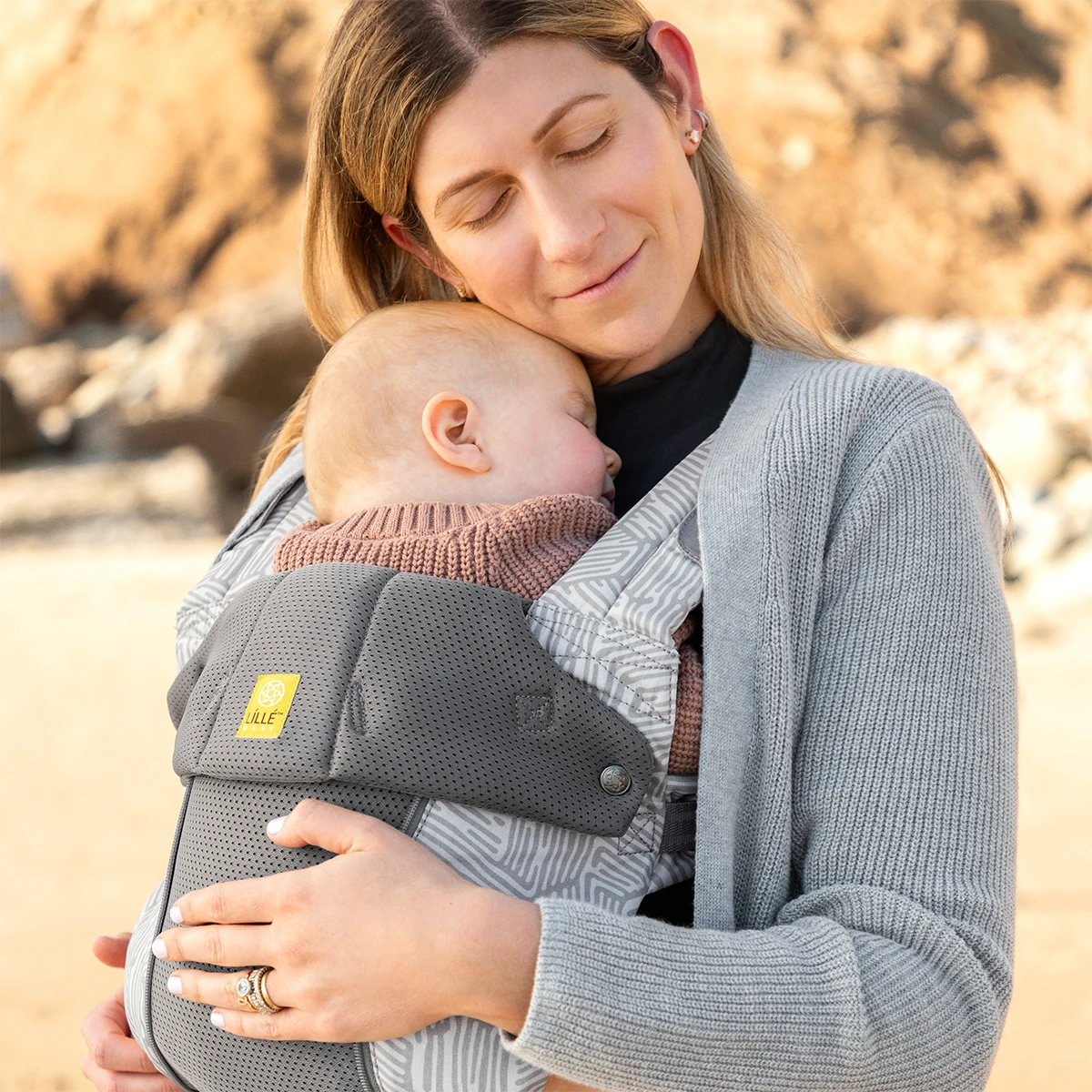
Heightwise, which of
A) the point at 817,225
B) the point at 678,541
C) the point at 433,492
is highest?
the point at 433,492

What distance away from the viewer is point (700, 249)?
158 cm

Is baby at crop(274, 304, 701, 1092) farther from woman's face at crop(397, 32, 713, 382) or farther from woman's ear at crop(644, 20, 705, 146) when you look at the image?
woman's ear at crop(644, 20, 705, 146)

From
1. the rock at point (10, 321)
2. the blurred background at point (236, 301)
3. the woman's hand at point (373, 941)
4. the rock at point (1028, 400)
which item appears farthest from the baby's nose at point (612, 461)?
the rock at point (10, 321)

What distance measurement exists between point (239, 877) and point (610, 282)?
0.77m

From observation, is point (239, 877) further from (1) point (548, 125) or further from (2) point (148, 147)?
(2) point (148, 147)

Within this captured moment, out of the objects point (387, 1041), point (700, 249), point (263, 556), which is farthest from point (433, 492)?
point (387, 1041)

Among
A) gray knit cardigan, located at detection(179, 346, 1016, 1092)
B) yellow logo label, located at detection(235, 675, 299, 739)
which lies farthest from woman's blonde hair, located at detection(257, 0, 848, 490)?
yellow logo label, located at detection(235, 675, 299, 739)

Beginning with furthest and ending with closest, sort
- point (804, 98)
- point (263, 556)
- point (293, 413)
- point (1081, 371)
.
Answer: point (804, 98) < point (1081, 371) < point (293, 413) < point (263, 556)

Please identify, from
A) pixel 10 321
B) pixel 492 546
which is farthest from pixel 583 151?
pixel 10 321

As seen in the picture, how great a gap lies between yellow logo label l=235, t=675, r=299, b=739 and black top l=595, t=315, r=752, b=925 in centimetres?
50

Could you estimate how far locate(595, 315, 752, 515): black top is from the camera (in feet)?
4.91

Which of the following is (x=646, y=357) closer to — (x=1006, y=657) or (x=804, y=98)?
(x=1006, y=657)

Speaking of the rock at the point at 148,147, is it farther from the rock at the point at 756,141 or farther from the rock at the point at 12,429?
the rock at the point at 12,429

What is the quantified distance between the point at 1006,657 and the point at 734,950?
0.40 metres
